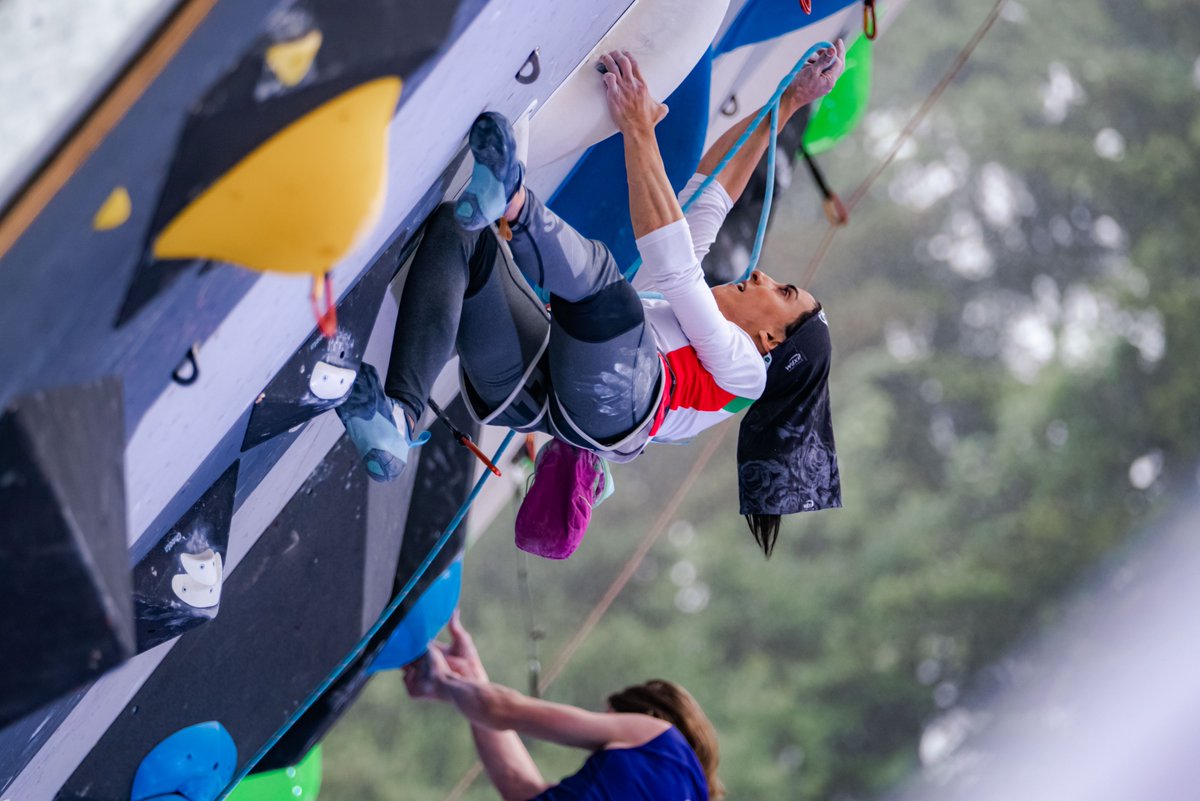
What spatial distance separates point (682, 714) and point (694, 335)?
2.95 feet

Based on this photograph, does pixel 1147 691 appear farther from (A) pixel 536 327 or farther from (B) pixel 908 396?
(A) pixel 536 327

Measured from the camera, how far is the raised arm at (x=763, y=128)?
1.82 m

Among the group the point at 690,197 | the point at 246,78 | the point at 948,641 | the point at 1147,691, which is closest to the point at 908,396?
the point at 948,641

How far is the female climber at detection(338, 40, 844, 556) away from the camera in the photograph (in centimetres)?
135

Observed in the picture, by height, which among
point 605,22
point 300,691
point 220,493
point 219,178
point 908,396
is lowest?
point 908,396

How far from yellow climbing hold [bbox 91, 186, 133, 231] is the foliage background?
551 centimetres

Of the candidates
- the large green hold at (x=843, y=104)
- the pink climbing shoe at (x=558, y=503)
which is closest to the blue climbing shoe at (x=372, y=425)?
the pink climbing shoe at (x=558, y=503)

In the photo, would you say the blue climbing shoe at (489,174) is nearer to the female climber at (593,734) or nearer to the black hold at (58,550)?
the black hold at (58,550)

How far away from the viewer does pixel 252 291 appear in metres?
1.07

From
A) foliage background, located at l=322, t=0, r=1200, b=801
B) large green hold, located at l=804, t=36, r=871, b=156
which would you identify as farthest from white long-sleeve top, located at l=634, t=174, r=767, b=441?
foliage background, located at l=322, t=0, r=1200, b=801

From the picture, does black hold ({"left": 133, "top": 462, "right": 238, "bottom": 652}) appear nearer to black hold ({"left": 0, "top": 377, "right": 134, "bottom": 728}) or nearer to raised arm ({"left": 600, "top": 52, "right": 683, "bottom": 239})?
black hold ({"left": 0, "top": 377, "right": 134, "bottom": 728})

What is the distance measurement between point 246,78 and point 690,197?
99 centimetres

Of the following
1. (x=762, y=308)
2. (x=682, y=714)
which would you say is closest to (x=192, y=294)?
(x=762, y=308)

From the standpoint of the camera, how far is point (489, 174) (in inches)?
49.4
